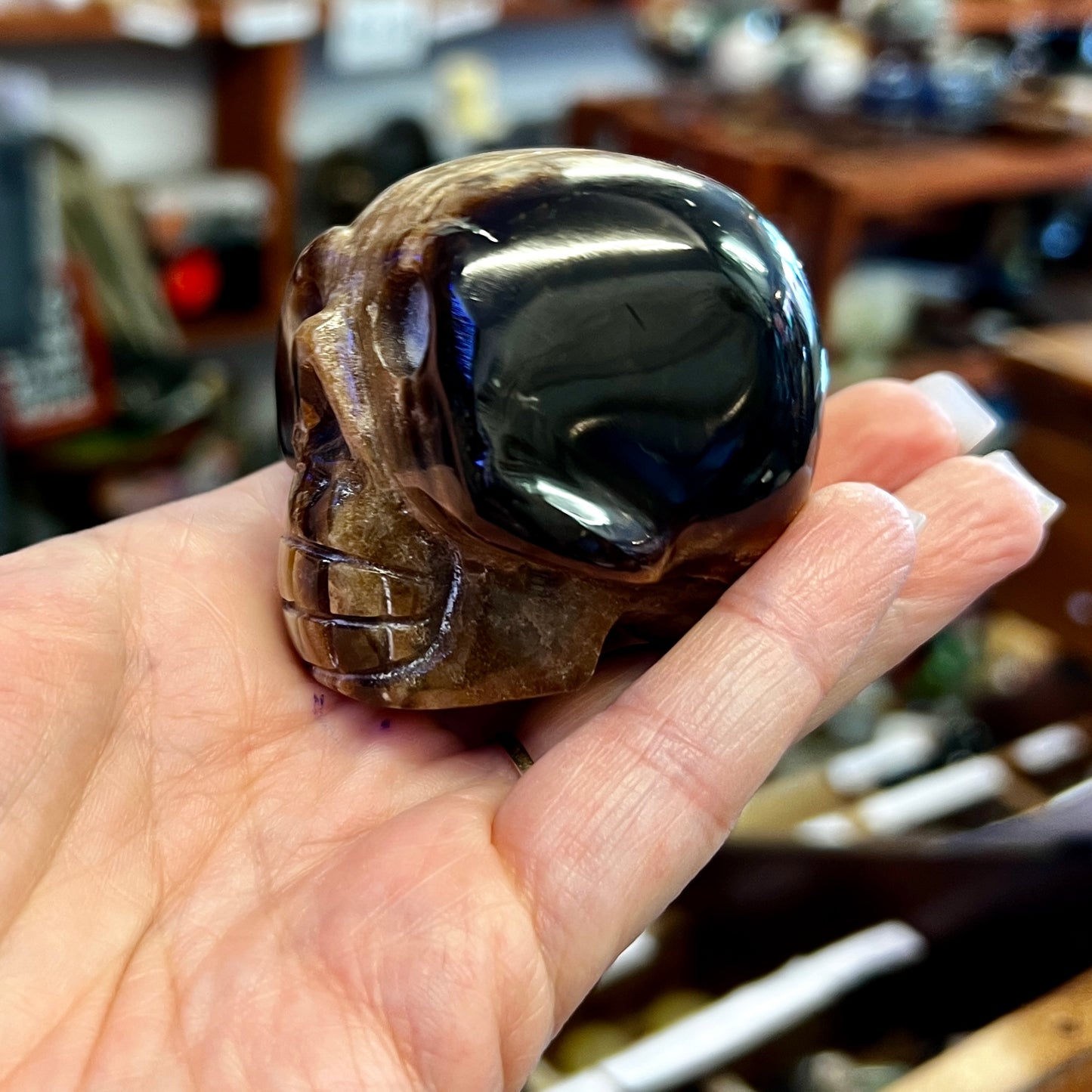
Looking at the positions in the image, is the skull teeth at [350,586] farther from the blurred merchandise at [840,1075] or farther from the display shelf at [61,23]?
the display shelf at [61,23]

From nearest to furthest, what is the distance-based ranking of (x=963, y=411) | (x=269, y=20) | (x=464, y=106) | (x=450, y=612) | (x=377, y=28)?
(x=450, y=612)
(x=963, y=411)
(x=269, y=20)
(x=377, y=28)
(x=464, y=106)

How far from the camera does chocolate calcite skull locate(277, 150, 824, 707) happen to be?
0.66 meters

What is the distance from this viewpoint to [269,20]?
1585 millimetres

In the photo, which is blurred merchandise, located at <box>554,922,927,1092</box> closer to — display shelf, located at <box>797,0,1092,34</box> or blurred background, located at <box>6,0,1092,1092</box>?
blurred background, located at <box>6,0,1092,1092</box>

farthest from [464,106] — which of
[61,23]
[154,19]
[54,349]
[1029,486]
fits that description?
[1029,486]

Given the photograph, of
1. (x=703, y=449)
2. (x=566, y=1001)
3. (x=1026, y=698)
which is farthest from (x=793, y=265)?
(x=1026, y=698)

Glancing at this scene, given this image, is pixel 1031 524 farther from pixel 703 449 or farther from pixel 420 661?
pixel 420 661

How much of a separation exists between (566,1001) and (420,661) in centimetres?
24

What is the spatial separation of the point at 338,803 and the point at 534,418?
0.30 m

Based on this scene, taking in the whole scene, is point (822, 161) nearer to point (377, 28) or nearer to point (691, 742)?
point (377, 28)

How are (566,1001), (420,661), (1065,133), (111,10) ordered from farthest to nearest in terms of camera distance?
(1065,133) < (111,10) < (420,661) < (566,1001)

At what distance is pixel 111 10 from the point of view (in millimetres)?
1493

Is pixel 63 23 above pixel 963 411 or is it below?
above

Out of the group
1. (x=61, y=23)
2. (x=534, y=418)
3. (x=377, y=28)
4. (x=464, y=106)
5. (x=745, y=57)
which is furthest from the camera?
(x=464, y=106)
